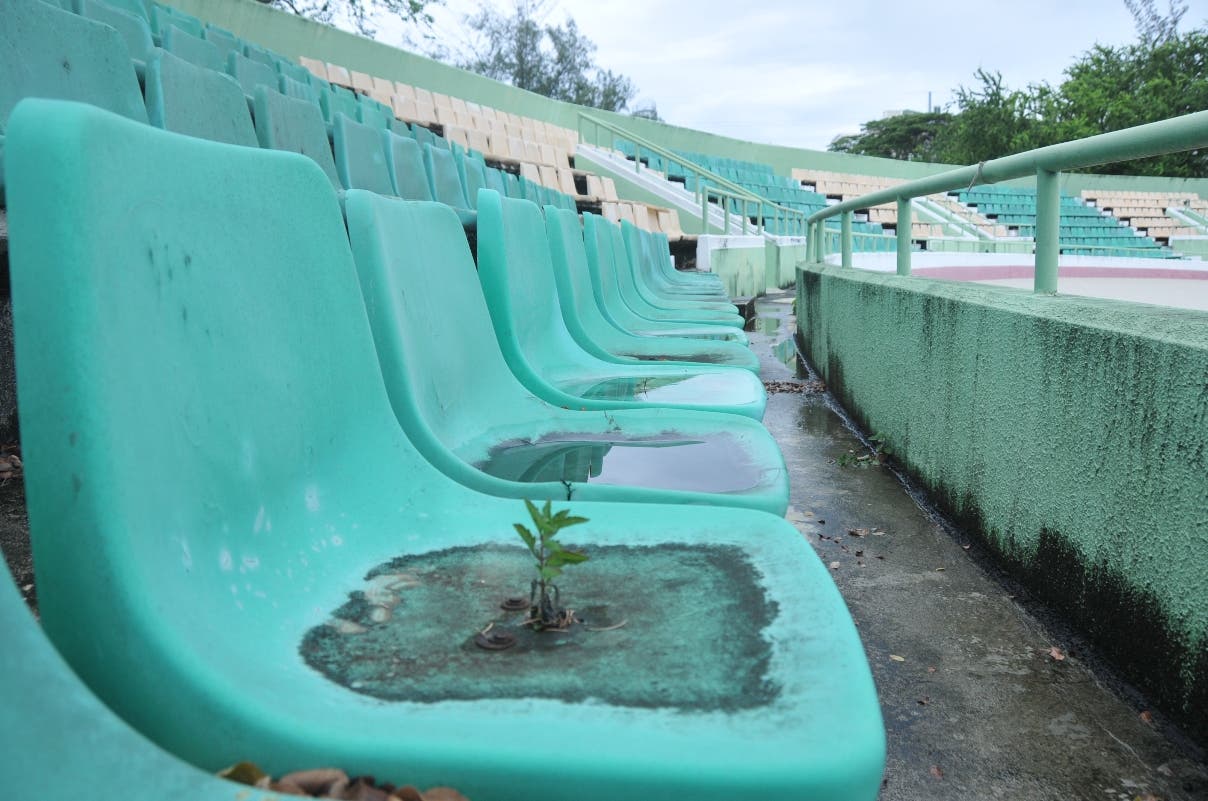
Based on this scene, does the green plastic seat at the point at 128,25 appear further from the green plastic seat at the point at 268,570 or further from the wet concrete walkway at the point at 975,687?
the green plastic seat at the point at 268,570

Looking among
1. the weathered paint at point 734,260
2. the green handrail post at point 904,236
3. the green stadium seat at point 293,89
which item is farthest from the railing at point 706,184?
the green handrail post at point 904,236

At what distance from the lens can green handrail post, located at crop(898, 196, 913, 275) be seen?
322 centimetres

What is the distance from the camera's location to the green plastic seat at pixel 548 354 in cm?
195

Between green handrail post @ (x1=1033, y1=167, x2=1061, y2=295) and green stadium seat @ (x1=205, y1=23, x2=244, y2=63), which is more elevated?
green stadium seat @ (x1=205, y1=23, x2=244, y2=63)

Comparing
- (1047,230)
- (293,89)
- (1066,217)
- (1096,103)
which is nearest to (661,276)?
(293,89)

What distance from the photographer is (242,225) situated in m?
0.90

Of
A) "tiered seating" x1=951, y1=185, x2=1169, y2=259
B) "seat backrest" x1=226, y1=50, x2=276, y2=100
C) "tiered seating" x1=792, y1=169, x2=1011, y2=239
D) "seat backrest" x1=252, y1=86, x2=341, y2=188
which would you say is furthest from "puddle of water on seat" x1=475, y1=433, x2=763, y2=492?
"tiered seating" x1=951, y1=185, x2=1169, y2=259

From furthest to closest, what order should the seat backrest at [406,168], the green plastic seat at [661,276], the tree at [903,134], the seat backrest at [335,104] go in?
the tree at [903,134] < the green plastic seat at [661,276] < the seat backrest at [335,104] < the seat backrest at [406,168]

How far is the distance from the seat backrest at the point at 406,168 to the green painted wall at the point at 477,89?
666 cm

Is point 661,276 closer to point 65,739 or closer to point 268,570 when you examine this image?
point 268,570

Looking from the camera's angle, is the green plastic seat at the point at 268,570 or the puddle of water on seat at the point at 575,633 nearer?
the green plastic seat at the point at 268,570

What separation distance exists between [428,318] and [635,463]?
1.24 ft

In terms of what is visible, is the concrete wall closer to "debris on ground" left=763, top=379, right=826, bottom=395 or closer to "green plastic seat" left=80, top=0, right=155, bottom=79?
"debris on ground" left=763, top=379, right=826, bottom=395

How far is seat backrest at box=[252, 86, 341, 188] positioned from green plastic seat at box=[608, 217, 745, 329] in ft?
4.37
